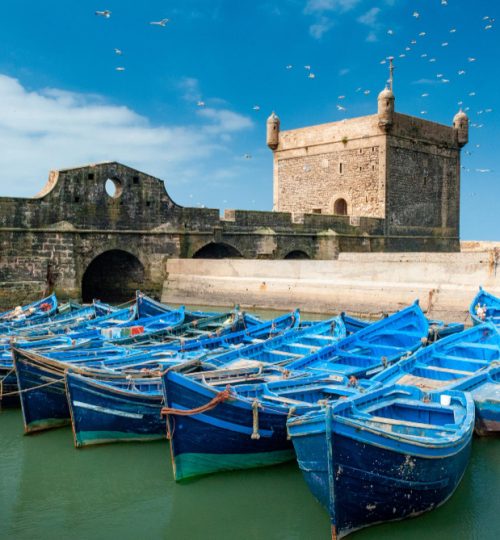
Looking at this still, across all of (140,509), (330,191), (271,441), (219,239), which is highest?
(330,191)

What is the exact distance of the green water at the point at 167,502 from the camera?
6.07 metres

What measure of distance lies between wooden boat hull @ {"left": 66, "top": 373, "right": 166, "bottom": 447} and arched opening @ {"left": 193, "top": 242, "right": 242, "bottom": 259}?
17738 millimetres

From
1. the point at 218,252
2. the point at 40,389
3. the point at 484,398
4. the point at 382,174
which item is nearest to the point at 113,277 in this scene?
the point at 218,252

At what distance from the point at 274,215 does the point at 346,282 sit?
7.17 metres

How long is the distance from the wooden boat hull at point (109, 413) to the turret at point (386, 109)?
25.1 m

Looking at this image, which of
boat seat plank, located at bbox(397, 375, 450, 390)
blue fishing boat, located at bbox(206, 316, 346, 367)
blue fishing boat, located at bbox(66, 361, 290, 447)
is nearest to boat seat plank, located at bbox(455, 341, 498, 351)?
boat seat plank, located at bbox(397, 375, 450, 390)

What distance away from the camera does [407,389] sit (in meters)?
7.39

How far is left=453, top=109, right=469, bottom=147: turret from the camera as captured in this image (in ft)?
115

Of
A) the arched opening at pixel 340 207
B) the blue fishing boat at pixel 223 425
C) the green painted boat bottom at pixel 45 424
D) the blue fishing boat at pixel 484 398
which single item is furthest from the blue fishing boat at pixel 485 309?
the arched opening at pixel 340 207

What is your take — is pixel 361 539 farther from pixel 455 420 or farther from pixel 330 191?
pixel 330 191

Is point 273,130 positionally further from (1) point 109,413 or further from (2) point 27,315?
(1) point 109,413

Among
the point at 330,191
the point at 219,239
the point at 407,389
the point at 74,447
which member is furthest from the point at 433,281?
the point at 330,191

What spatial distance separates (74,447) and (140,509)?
198 cm

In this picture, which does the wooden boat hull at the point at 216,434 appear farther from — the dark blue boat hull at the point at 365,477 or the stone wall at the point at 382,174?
the stone wall at the point at 382,174
